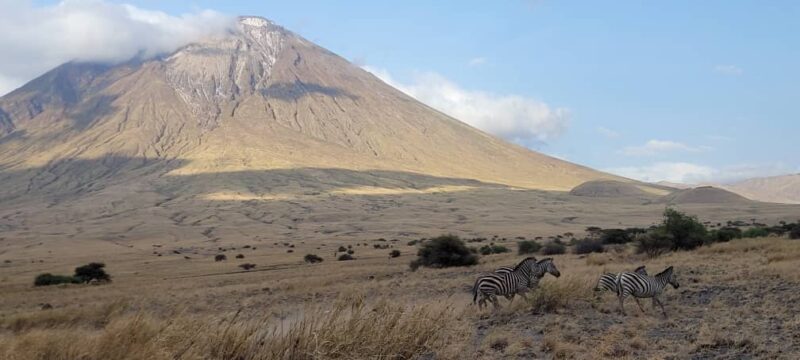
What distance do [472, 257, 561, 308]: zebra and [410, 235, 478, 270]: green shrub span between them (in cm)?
1816

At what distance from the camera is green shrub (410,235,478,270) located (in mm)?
33719

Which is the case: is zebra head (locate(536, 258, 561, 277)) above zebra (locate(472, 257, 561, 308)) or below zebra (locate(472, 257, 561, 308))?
above


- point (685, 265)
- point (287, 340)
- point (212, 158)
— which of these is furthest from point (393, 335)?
point (212, 158)

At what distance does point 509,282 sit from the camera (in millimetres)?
14758

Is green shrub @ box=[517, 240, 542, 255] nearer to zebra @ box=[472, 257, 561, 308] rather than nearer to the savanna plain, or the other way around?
the savanna plain

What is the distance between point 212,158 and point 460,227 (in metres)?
115

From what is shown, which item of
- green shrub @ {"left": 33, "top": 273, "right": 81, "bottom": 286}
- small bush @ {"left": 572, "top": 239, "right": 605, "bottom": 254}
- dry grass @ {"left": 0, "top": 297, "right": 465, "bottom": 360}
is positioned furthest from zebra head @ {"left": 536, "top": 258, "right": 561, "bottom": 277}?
green shrub @ {"left": 33, "top": 273, "right": 81, "bottom": 286}

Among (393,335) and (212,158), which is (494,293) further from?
(212,158)

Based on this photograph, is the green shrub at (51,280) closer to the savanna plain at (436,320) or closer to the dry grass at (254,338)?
the savanna plain at (436,320)

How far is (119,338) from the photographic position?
5.83 metres

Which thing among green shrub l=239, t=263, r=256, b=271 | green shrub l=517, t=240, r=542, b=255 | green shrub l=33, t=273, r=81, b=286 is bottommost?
green shrub l=33, t=273, r=81, b=286

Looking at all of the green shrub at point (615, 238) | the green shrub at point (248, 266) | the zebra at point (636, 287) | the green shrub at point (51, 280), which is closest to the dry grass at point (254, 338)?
the zebra at point (636, 287)

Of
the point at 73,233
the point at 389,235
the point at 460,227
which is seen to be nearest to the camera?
the point at 389,235

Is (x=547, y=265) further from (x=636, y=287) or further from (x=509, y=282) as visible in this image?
(x=636, y=287)
